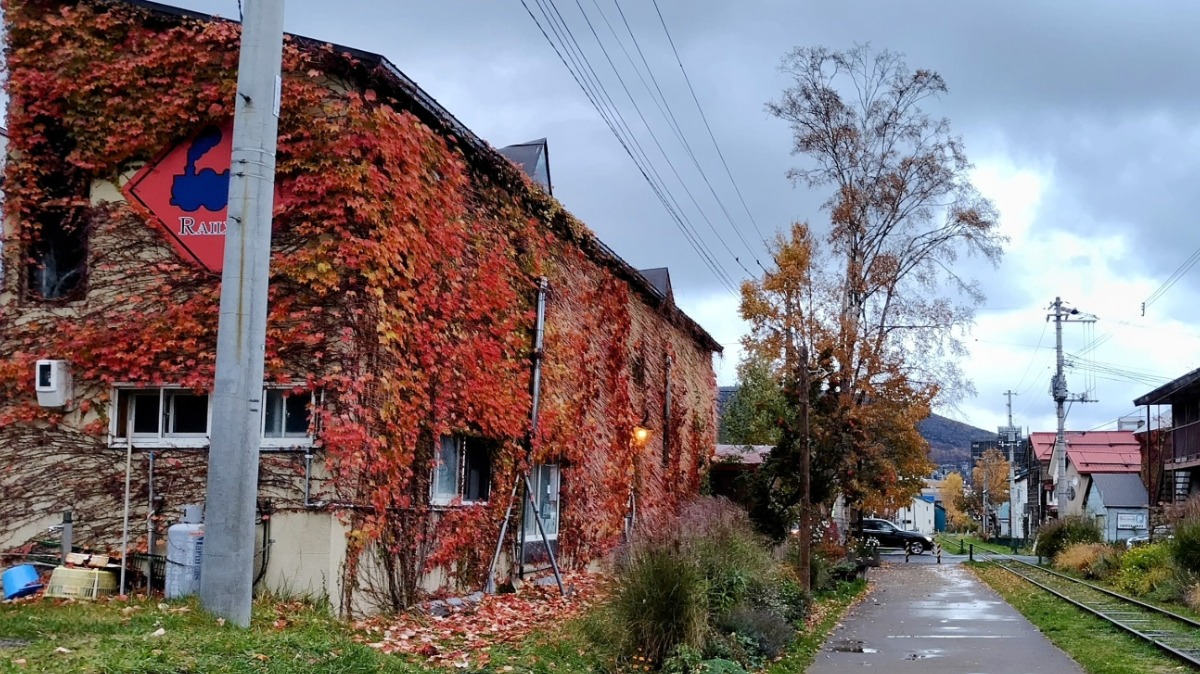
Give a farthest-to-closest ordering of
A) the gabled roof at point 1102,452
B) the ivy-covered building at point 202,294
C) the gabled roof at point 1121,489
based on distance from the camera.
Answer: the gabled roof at point 1102,452, the gabled roof at point 1121,489, the ivy-covered building at point 202,294

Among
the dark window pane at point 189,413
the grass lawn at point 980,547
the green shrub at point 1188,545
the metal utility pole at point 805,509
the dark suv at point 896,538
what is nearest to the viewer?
the dark window pane at point 189,413

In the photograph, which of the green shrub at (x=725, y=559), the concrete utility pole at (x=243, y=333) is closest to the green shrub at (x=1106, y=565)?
the green shrub at (x=725, y=559)

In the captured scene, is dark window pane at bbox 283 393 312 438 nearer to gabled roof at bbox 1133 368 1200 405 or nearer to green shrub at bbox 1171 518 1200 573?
green shrub at bbox 1171 518 1200 573

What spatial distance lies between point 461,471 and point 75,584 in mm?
5186

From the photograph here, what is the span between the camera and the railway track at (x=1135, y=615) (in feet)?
49.4

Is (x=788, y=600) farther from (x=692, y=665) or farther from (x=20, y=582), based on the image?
(x=20, y=582)

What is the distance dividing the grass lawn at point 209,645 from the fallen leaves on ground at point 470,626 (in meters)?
0.21

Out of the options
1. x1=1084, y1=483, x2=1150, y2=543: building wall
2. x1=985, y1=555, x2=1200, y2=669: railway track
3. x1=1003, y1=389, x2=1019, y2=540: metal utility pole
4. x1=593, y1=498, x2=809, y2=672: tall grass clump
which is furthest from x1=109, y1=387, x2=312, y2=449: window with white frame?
x1=1003, y1=389, x2=1019, y2=540: metal utility pole

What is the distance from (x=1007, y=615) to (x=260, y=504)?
13659 millimetres

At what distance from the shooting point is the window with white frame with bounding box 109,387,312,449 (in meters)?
12.2

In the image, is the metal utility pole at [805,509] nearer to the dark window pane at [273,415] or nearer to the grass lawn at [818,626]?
the grass lawn at [818,626]

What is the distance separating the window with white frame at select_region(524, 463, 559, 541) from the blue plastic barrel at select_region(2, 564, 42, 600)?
7.53 meters

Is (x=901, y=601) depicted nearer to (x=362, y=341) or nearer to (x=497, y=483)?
(x=497, y=483)

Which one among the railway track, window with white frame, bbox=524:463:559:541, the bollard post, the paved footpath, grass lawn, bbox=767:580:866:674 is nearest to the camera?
the bollard post
